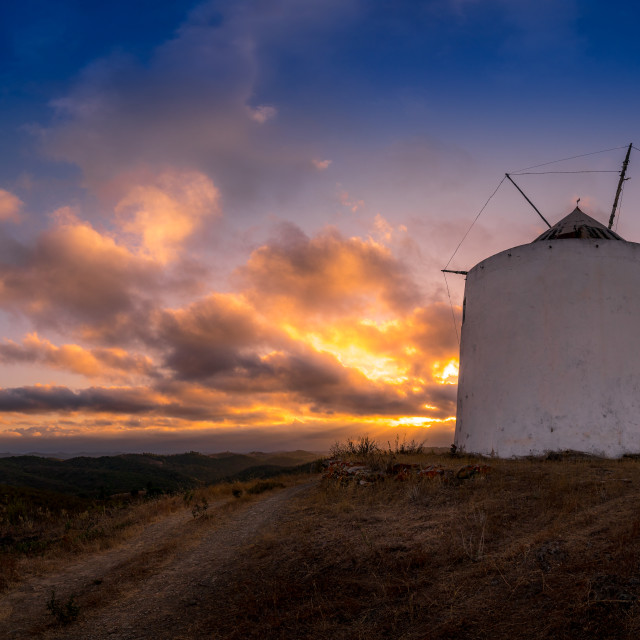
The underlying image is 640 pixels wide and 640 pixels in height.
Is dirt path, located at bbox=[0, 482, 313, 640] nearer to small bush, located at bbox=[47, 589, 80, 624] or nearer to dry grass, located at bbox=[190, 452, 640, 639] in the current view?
small bush, located at bbox=[47, 589, 80, 624]

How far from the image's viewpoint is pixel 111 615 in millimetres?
6785

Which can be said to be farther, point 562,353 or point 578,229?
point 578,229

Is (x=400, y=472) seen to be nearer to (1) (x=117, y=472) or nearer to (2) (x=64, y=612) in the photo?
→ (2) (x=64, y=612)

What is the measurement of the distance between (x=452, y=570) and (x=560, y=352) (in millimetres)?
12285

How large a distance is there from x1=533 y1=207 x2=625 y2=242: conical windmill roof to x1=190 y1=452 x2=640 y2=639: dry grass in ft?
40.0

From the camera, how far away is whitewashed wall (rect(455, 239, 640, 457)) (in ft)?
53.5

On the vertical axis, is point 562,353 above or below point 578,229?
below

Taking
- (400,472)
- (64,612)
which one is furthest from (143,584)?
(400,472)

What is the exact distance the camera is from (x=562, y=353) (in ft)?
54.9

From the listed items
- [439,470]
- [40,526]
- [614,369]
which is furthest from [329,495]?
[614,369]

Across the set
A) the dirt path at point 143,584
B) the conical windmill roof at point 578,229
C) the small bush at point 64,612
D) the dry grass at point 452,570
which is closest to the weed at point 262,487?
the dirt path at point 143,584

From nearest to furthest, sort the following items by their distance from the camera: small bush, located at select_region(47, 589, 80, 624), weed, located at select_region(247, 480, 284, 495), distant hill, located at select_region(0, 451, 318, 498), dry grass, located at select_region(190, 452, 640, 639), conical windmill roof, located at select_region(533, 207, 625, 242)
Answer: dry grass, located at select_region(190, 452, 640, 639), small bush, located at select_region(47, 589, 80, 624), weed, located at select_region(247, 480, 284, 495), conical windmill roof, located at select_region(533, 207, 625, 242), distant hill, located at select_region(0, 451, 318, 498)

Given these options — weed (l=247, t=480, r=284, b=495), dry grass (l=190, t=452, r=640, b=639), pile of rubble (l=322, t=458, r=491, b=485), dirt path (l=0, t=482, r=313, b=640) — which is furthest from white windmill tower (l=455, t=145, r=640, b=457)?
dirt path (l=0, t=482, r=313, b=640)

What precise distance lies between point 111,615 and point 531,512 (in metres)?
6.80
